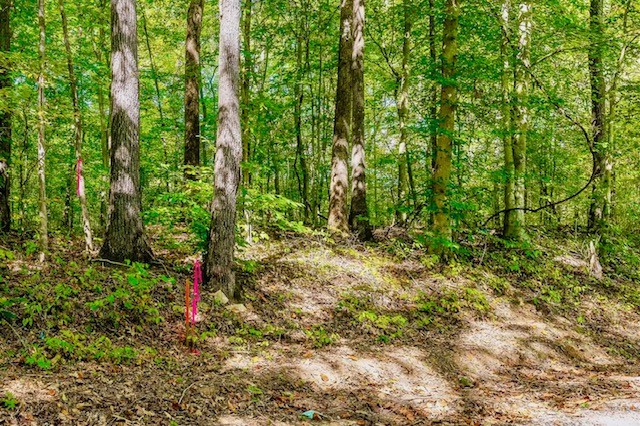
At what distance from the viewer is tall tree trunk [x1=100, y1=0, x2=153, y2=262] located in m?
6.62

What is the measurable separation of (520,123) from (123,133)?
391 inches

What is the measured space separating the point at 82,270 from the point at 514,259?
32.6ft

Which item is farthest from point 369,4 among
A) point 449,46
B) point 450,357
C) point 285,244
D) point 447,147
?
point 450,357

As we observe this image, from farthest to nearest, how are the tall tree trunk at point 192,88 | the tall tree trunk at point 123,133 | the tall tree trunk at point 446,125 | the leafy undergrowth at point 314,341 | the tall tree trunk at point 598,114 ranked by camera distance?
the tall tree trunk at point 598,114 → the tall tree trunk at point 192,88 → the tall tree trunk at point 446,125 → the tall tree trunk at point 123,133 → the leafy undergrowth at point 314,341

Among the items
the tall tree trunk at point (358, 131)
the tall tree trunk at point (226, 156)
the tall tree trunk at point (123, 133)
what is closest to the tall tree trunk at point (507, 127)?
the tall tree trunk at point (358, 131)

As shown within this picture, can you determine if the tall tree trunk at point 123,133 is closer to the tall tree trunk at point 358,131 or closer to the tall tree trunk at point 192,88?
the tall tree trunk at point 192,88

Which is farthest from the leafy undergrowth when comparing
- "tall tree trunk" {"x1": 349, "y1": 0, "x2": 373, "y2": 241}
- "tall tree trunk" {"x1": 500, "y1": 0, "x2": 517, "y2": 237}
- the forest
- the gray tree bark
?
the gray tree bark

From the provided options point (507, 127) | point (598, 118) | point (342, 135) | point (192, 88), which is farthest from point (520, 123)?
point (192, 88)

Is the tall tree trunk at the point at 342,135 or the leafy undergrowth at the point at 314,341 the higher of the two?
the tall tree trunk at the point at 342,135

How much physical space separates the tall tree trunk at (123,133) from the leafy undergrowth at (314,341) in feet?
1.67

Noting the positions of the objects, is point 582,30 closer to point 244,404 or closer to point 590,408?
point 590,408

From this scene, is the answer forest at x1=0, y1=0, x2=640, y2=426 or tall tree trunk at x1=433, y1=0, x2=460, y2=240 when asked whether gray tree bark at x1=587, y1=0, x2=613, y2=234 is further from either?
tall tree trunk at x1=433, y1=0, x2=460, y2=240

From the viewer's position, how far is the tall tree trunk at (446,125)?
9461 mm

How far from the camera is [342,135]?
1076 cm
